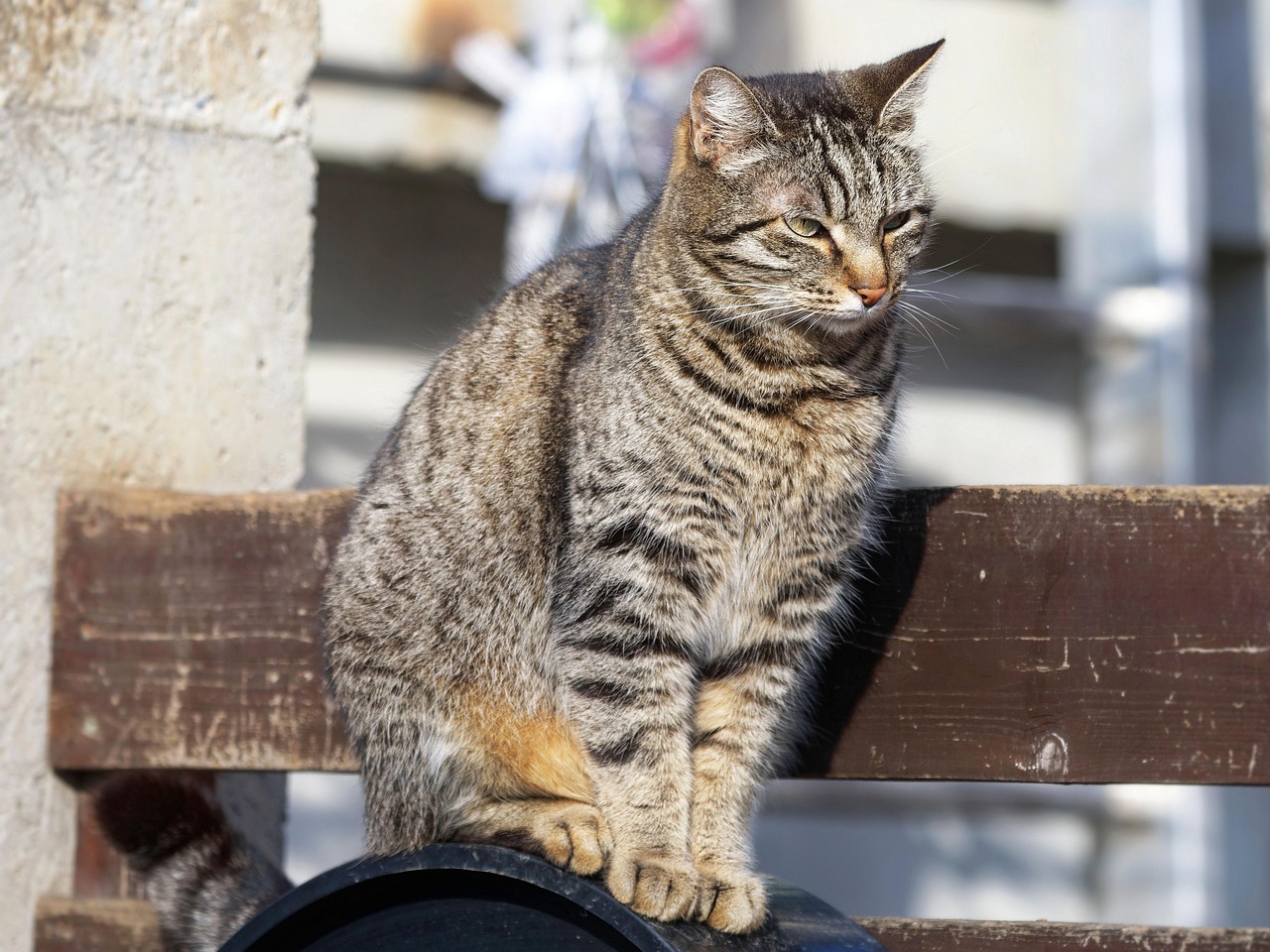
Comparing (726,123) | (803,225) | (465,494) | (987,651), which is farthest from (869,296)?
(465,494)

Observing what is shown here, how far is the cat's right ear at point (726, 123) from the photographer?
2.03 m

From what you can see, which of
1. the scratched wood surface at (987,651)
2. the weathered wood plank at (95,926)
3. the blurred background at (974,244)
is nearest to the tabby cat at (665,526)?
the scratched wood surface at (987,651)

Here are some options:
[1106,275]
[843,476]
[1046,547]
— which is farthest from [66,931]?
[1106,275]

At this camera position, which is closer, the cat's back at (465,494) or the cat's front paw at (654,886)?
the cat's front paw at (654,886)

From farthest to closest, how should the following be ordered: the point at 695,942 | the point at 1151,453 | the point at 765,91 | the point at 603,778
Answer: the point at 1151,453 → the point at 765,91 → the point at 603,778 → the point at 695,942

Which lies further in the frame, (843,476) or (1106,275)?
(1106,275)

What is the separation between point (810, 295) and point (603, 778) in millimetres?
743

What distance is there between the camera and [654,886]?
1.76 meters

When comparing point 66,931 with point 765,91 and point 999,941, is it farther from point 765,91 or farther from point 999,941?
point 765,91

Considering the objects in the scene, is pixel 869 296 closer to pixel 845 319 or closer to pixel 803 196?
pixel 845 319

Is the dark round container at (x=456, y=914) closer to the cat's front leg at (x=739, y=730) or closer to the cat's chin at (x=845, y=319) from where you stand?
the cat's front leg at (x=739, y=730)

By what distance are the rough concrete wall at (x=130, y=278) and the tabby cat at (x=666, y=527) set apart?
1.58ft

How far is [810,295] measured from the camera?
6.39ft

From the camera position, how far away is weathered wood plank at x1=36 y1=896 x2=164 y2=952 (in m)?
2.11
